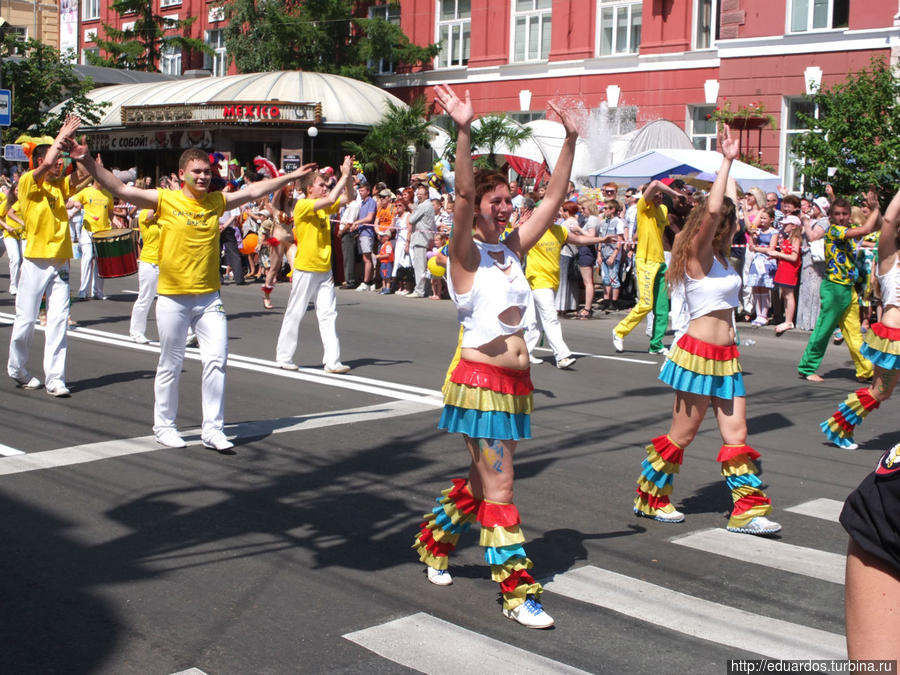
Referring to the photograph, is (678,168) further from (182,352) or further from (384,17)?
(384,17)

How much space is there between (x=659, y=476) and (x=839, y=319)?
5582mm

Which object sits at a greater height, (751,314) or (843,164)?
(843,164)

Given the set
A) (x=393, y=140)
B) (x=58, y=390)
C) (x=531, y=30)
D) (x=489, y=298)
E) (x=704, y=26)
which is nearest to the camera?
(x=489, y=298)

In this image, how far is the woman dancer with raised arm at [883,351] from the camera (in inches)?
312

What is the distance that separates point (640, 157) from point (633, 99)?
11508 mm

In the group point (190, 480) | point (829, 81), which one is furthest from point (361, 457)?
point (829, 81)

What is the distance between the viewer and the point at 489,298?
484 cm

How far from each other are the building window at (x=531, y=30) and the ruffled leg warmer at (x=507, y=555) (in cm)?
2921

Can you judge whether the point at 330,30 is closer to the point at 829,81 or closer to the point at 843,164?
the point at 829,81

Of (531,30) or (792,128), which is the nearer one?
(792,128)

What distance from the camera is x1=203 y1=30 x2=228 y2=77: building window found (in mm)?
44375

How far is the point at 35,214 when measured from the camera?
31.3 feet

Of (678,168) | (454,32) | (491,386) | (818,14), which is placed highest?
(454,32)

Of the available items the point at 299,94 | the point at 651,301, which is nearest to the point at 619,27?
the point at 299,94
